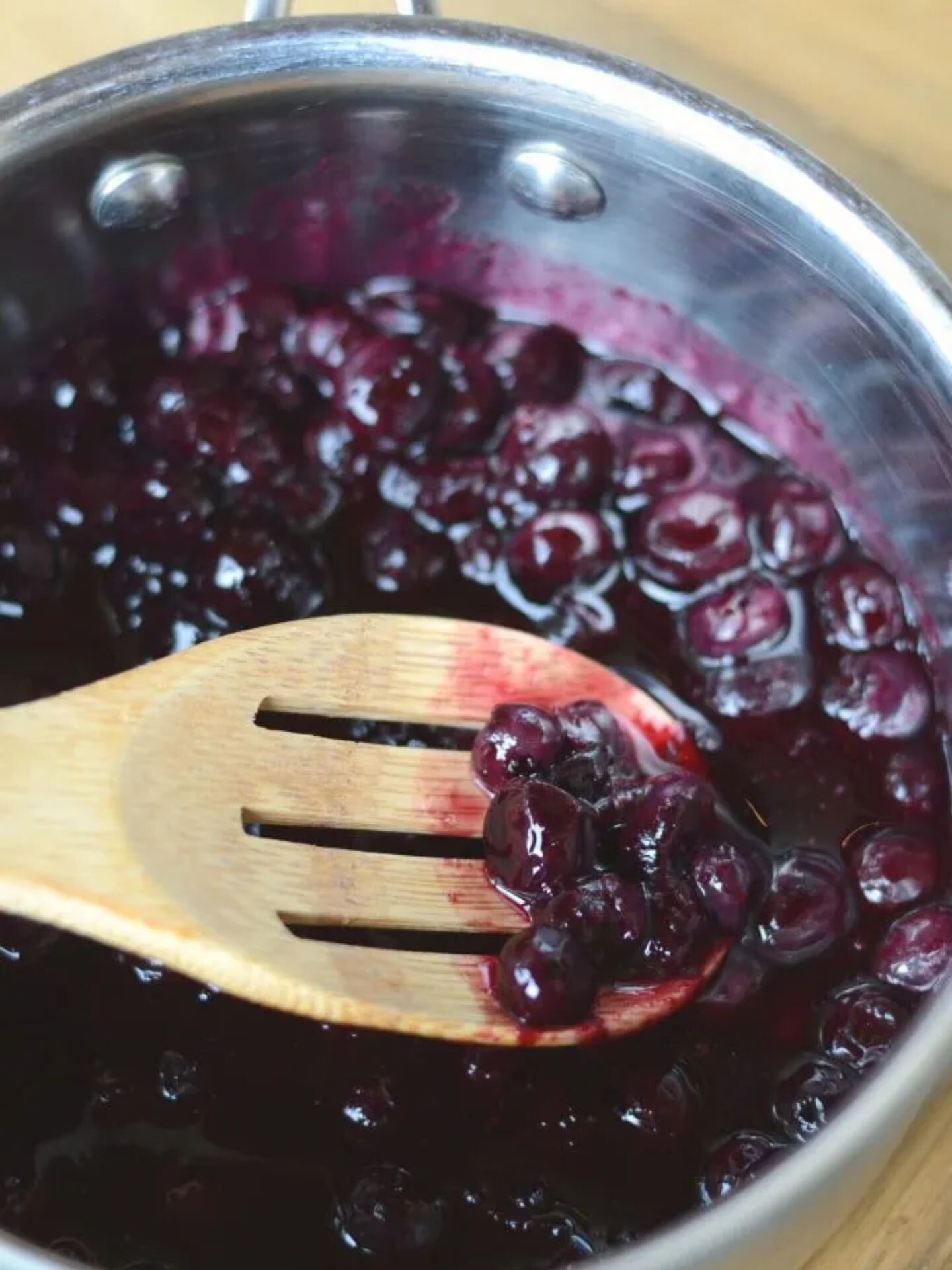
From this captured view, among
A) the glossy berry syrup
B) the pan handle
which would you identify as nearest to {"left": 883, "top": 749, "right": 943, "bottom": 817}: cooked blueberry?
the glossy berry syrup

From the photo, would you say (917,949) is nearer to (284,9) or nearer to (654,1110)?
(654,1110)

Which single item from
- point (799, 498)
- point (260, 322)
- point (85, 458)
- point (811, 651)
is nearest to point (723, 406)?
point (799, 498)

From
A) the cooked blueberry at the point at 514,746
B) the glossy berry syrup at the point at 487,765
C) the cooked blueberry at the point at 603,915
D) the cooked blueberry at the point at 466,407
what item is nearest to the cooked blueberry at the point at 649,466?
the glossy berry syrup at the point at 487,765

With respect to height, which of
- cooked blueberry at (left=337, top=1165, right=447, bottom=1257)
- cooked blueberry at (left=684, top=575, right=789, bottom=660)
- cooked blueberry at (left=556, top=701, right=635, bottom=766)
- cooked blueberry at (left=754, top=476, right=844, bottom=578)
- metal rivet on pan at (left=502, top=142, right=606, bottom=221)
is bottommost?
cooked blueberry at (left=337, top=1165, right=447, bottom=1257)

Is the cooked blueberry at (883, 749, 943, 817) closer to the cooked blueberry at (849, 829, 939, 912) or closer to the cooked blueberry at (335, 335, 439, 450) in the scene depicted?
the cooked blueberry at (849, 829, 939, 912)

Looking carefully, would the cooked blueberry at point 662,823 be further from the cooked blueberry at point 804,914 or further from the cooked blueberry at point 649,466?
the cooked blueberry at point 649,466
